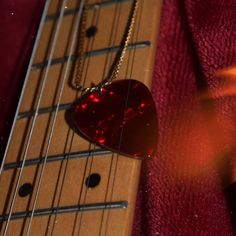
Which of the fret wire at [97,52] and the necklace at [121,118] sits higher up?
the fret wire at [97,52]

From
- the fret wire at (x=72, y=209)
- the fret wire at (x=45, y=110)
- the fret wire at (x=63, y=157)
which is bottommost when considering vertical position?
the fret wire at (x=72, y=209)

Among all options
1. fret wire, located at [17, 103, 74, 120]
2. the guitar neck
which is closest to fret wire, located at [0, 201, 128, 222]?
the guitar neck

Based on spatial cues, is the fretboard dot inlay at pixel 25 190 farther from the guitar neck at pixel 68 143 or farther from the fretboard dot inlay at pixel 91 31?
the fretboard dot inlay at pixel 91 31

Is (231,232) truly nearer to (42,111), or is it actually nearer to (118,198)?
(118,198)

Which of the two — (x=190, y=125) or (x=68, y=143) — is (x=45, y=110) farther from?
(x=190, y=125)

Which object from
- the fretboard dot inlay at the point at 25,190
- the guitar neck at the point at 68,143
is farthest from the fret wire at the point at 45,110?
the fretboard dot inlay at the point at 25,190

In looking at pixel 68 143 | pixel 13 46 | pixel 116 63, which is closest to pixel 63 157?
pixel 68 143

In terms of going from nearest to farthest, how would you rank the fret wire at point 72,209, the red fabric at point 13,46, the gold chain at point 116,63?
the fret wire at point 72,209 < the gold chain at point 116,63 < the red fabric at point 13,46
